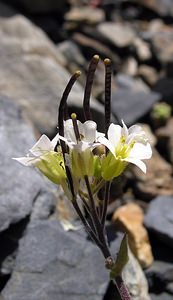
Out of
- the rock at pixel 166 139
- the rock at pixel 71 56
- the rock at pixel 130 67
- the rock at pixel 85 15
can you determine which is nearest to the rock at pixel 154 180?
the rock at pixel 166 139

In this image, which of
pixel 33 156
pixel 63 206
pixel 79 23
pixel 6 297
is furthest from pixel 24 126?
pixel 79 23

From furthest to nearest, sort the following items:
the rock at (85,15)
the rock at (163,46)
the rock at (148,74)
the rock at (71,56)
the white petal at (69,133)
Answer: the rock at (85,15), the rock at (163,46), the rock at (148,74), the rock at (71,56), the white petal at (69,133)

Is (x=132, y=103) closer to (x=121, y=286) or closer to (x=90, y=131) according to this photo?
(x=121, y=286)

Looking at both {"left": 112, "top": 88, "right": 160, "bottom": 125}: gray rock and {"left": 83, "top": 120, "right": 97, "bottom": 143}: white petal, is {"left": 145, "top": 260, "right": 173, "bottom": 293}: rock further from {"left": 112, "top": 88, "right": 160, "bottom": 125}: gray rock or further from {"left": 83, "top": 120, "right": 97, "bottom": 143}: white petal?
{"left": 112, "top": 88, "right": 160, "bottom": 125}: gray rock

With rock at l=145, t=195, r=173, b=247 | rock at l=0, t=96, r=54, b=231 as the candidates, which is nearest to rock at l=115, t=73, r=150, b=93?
rock at l=145, t=195, r=173, b=247

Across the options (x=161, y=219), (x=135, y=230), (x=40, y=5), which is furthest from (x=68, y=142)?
(x=40, y=5)

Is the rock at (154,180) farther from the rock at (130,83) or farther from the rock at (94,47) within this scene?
the rock at (94,47)
